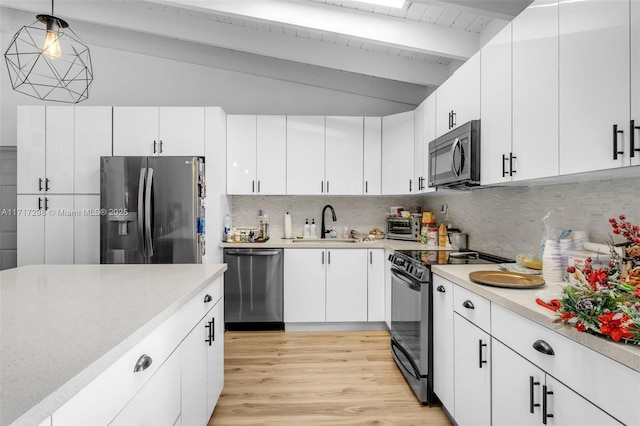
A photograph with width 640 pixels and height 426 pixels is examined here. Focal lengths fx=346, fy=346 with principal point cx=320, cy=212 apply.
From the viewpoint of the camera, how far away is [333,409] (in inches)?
85.4

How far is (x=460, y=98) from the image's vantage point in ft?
7.90

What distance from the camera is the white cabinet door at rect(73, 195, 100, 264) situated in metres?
3.43

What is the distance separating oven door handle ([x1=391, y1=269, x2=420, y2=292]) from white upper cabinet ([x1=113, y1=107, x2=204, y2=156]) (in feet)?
7.49

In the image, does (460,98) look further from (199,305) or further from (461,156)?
(199,305)

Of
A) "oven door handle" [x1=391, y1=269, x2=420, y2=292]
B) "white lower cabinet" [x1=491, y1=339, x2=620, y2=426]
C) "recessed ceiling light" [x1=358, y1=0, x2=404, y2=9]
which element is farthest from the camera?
"recessed ceiling light" [x1=358, y1=0, x2=404, y2=9]

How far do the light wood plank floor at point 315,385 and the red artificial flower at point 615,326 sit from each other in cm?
144

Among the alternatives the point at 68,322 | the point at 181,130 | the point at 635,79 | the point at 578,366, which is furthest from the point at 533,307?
the point at 181,130

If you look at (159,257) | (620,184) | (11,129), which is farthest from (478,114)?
(11,129)

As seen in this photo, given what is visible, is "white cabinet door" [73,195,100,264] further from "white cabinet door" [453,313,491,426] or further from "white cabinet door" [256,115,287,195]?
"white cabinet door" [453,313,491,426]

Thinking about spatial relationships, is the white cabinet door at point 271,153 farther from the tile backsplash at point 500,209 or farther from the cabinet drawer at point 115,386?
the cabinet drawer at point 115,386

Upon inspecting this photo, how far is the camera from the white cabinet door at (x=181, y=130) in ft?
11.3

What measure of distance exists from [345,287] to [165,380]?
7.87 ft

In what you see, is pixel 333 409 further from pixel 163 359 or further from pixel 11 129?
pixel 11 129

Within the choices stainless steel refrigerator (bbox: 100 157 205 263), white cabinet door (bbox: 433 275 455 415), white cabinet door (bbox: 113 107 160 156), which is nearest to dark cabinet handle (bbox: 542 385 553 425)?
white cabinet door (bbox: 433 275 455 415)
